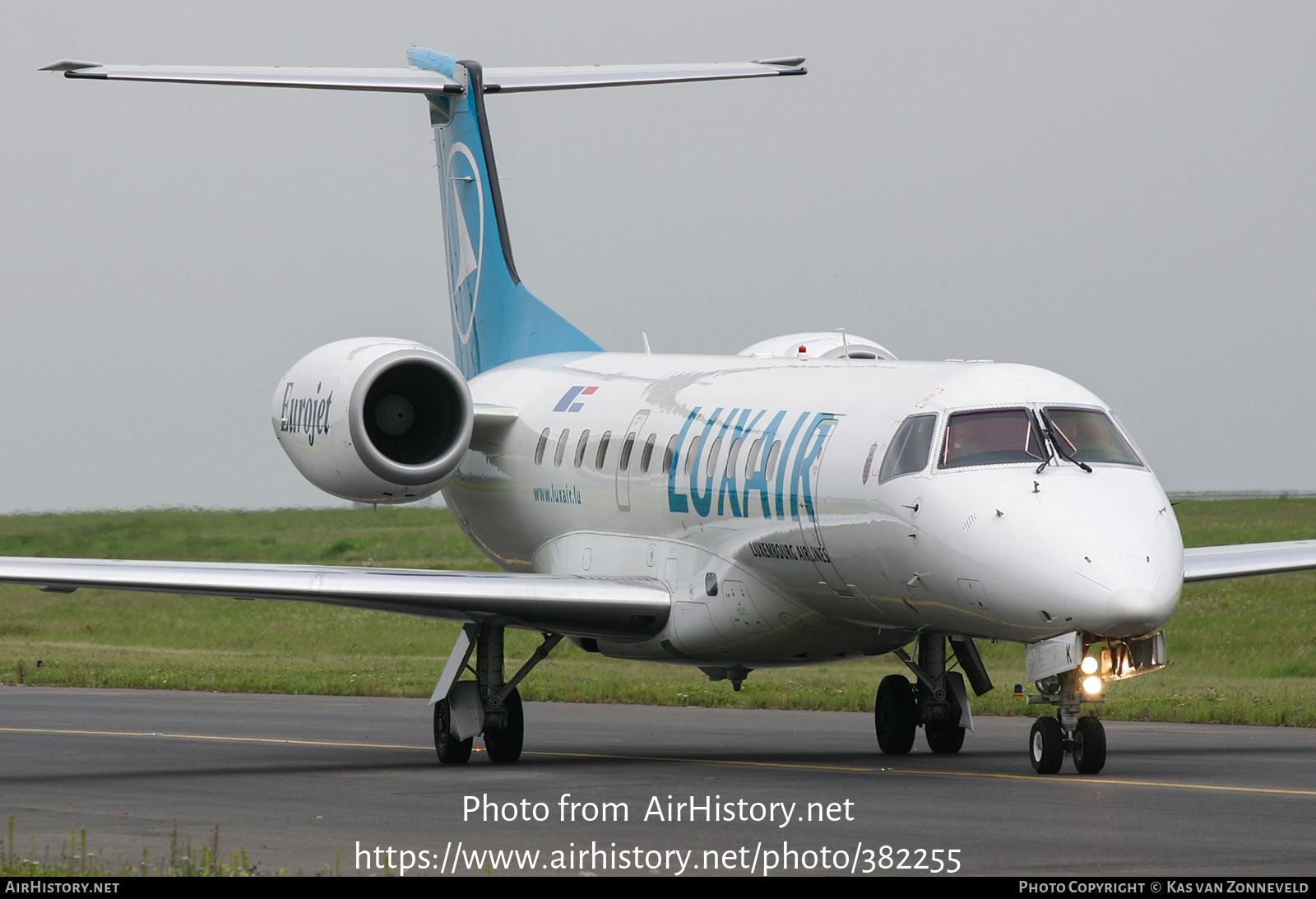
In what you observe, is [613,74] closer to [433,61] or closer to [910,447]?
[433,61]

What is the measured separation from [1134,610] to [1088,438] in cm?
202

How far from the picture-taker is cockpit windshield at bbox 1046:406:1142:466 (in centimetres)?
1505

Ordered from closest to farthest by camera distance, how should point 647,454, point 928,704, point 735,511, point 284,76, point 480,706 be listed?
point 735,511 < point 480,706 < point 928,704 < point 647,454 < point 284,76

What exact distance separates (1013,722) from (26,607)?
3262 cm

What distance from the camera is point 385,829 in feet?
41.9

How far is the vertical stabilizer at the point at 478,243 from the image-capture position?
83.7 feet

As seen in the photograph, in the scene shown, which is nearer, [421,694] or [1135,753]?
[1135,753]

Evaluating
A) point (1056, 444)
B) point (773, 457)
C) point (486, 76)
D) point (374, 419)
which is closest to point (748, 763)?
point (773, 457)

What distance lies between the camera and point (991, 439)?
49.9 ft

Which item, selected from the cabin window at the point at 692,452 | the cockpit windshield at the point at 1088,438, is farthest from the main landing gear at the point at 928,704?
the cockpit windshield at the point at 1088,438

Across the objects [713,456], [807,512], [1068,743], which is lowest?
[1068,743]

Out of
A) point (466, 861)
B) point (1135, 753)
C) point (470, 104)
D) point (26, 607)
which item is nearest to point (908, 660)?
point (1135, 753)

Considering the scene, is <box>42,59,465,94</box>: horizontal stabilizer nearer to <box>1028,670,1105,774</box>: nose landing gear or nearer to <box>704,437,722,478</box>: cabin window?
<box>704,437,722,478</box>: cabin window
